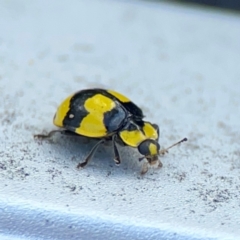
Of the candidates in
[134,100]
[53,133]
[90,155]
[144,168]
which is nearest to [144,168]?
[144,168]

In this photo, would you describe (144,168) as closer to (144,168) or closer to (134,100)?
(144,168)

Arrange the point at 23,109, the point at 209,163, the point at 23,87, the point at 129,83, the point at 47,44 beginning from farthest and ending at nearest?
the point at 47,44, the point at 129,83, the point at 23,87, the point at 23,109, the point at 209,163

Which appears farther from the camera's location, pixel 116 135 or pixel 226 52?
pixel 226 52

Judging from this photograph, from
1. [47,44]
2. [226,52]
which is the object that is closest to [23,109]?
→ [47,44]

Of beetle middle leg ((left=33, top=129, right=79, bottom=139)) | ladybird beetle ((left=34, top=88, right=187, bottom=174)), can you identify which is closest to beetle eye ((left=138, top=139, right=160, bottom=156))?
ladybird beetle ((left=34, top=88, right=187, bottom=174))

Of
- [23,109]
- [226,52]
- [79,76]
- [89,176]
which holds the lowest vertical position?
[89,176]

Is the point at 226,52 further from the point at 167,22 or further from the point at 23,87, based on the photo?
the point at 23,87
